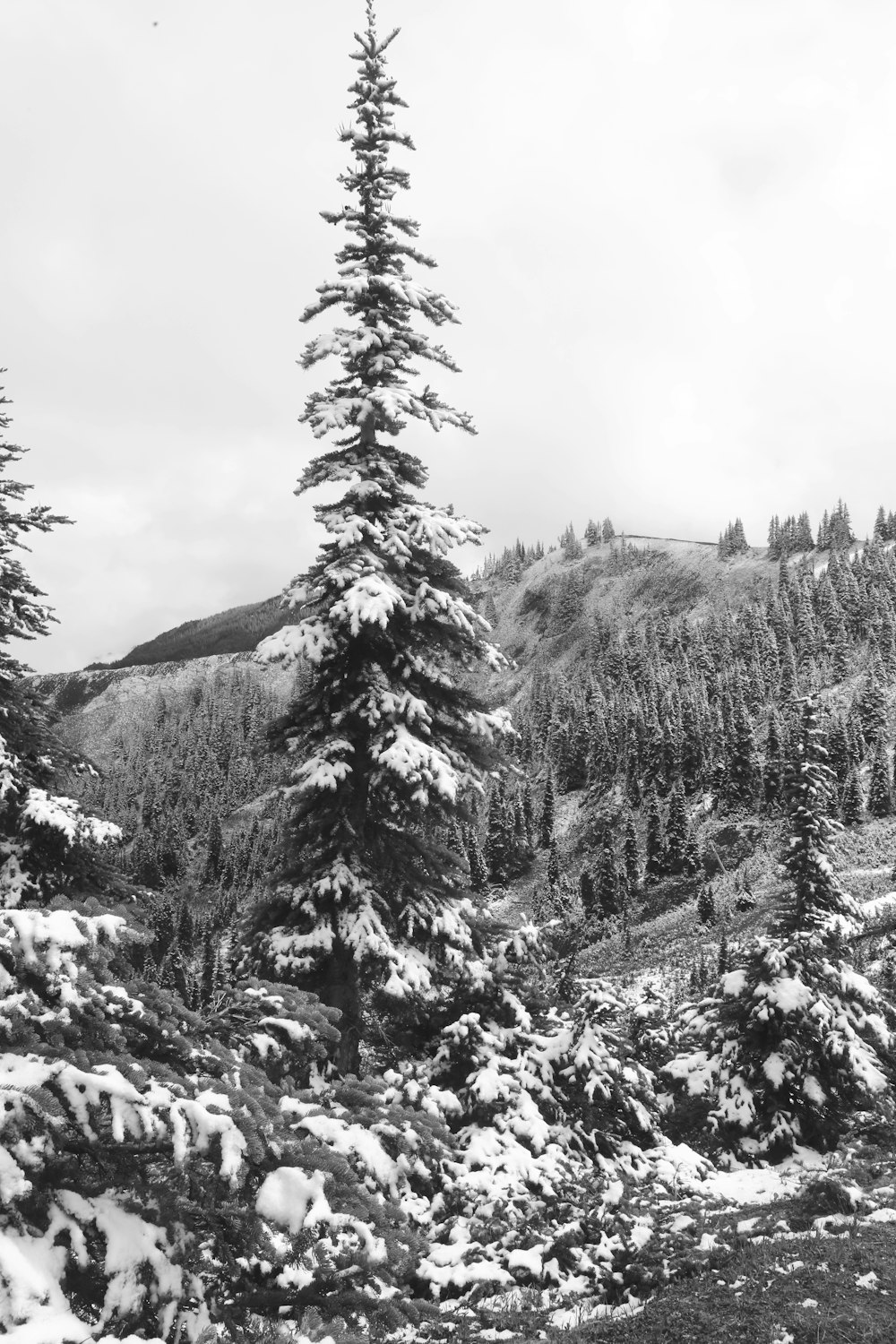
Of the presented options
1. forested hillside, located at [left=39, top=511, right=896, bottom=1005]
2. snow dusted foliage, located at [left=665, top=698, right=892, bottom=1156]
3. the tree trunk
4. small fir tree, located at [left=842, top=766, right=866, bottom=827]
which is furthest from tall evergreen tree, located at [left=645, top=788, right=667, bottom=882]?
the tree trunk

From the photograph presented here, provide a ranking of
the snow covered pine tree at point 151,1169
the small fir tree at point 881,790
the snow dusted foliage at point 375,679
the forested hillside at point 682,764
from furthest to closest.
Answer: the forested hillside at point 682,764 → the small fir tree at point 881,790 → the snow dusted foliage at point 375,679 → the snow covered pine tree at point 151,1169

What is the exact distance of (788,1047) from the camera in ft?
42.3

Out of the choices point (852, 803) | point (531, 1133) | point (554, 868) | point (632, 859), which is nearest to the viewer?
point (531, 1133)

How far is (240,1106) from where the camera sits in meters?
3.43

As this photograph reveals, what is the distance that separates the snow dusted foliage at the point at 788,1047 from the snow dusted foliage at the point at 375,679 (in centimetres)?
691

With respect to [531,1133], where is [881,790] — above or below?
below

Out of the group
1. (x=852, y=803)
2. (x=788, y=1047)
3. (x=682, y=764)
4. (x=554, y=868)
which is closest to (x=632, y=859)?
(x=554, y=868)

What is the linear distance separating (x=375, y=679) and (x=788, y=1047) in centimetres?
999

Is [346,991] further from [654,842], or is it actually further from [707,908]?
[654,842]

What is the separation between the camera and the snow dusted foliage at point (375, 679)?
9.20m

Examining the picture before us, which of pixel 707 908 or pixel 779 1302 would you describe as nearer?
pixel 779 1302

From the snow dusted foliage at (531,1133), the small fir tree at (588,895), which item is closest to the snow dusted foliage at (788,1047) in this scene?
the snow dusted foliage at (531,1133)

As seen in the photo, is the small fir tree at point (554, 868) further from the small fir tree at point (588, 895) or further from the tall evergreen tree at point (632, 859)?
the tall evergreen tree at point (632, 859)

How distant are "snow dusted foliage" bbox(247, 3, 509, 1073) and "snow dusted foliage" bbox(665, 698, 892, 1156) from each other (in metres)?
6.91
